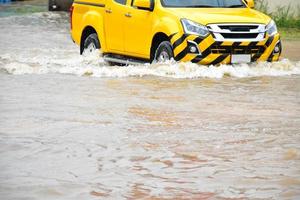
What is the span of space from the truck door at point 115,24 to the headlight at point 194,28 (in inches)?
66.9

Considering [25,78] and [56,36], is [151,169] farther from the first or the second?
[56,36]

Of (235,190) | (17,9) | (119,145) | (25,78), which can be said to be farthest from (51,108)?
(17,9)

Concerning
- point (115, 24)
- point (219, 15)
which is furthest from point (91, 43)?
point (219, 15)

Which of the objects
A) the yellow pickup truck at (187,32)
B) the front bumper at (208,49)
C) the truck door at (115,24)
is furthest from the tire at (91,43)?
the front bumper at (208,49)

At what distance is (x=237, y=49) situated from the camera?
1436 cm

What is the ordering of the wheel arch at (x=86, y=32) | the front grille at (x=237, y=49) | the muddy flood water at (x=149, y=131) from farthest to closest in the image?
1. the wheel arch at (x=86, y=32)
2. the front grille at (x=237, y=49)
3. the muddy flood water at (x=149, y=131)

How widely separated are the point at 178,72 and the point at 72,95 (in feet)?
7.30

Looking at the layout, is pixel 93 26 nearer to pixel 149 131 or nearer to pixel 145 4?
pixel 145 4

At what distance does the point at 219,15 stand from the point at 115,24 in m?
2.08

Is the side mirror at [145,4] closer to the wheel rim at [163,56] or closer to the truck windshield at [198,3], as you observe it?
the truck windshield at [198,3]

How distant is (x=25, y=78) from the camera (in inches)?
570

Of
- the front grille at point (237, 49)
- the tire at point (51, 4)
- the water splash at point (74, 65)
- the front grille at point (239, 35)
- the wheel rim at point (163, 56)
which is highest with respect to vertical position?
the front grille at point (239, 35)

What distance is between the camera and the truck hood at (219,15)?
14258mm

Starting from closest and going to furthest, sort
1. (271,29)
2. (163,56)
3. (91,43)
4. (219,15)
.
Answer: (219,15) → (163,56) → (271,29) → (91,43)
